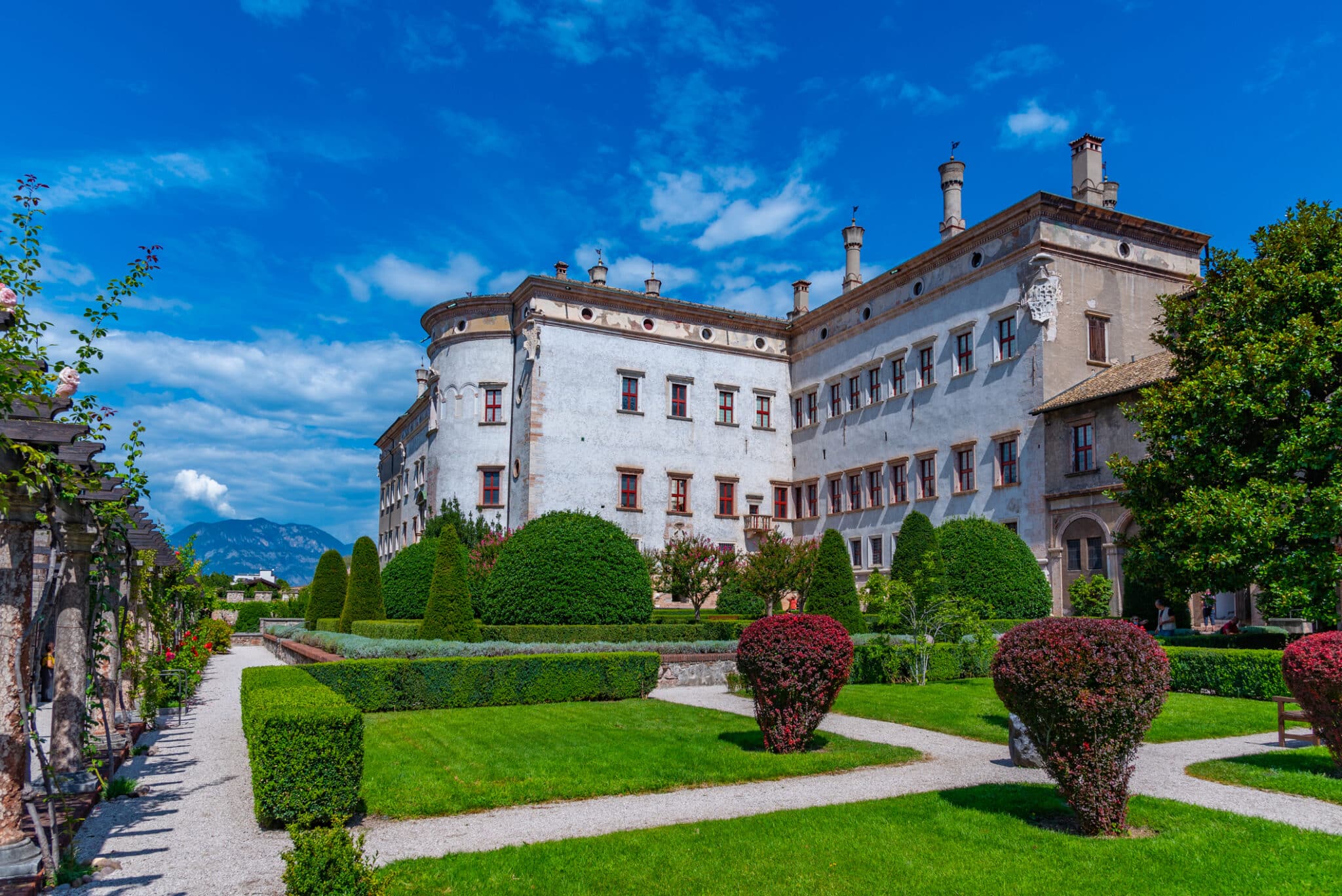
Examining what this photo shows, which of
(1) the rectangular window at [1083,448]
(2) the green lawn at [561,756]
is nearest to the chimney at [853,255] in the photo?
(1) the rectangular window at [1083,448]

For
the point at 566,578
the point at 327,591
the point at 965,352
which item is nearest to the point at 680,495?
the point at 965,352

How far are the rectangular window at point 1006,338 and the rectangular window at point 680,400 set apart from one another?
1456 cm

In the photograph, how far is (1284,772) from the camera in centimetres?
993

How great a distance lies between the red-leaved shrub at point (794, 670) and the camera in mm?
10797

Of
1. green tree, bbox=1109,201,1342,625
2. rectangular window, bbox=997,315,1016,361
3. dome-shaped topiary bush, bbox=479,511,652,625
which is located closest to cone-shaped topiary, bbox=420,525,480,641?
dome-shaped topiary bush, bbox=479,511,652,625

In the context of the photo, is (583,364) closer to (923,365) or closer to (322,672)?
(923,365)

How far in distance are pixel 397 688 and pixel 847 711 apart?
7.84 meters

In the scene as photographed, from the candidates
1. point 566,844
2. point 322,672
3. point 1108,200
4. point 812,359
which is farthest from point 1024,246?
point 566,844

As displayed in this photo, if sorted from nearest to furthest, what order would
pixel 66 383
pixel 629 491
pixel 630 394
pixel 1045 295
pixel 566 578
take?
pixel 66 383, pixel 566 578, pixel 1045 295, pixel 629 491, pixel 630 394

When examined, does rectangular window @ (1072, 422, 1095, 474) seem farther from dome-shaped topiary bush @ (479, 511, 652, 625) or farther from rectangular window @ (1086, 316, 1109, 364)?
dome-shaped topiary bush @ (479, 511, 652, 625)

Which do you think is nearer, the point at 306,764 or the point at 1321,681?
the point at 306,764

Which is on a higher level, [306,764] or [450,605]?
[450,605]

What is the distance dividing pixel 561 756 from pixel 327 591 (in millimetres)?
29089

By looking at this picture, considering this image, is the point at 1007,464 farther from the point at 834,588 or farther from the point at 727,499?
the point at 727,499
